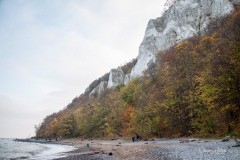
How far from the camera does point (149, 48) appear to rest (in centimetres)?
7138

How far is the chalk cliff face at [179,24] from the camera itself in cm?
5334

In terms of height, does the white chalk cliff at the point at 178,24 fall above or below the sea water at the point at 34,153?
above

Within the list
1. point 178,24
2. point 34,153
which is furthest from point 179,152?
point 178,24

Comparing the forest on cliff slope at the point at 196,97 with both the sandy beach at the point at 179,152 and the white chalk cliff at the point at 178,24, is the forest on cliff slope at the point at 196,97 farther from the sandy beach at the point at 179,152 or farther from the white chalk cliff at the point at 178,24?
the white chalk cliff at the point at 178,24

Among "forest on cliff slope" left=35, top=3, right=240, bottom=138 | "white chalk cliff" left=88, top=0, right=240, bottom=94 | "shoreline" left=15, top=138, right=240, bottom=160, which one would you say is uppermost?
"white chalk cliff" left=88, top=0, right=240, bottom=94

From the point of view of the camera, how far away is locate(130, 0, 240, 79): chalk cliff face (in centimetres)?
5334

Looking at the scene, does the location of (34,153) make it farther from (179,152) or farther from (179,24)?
(179,24)

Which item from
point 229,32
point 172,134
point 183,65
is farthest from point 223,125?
point 229,32

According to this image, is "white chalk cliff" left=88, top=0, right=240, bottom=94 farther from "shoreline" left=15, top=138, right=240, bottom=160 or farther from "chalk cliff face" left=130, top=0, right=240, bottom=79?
"shoreline" left=15, top=138, right=240, bottom=160

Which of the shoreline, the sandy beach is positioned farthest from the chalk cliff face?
the sandy beach

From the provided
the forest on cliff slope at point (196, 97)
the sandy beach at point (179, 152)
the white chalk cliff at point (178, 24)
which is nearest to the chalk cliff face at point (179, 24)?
the white chalk cliff at point (178, 24)

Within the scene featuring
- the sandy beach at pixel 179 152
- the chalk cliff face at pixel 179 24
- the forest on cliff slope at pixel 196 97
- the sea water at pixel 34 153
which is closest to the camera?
the sandy beach at pixel 179 152

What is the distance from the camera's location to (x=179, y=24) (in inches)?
2477

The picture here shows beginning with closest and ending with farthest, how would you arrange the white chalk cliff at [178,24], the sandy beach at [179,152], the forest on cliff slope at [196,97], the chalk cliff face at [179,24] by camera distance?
the sandy beach at [179,152] → the forest on cliff slope at [196,97] → the white chalk cliff at [178,24] → the chalk cliff face at [179,24]
